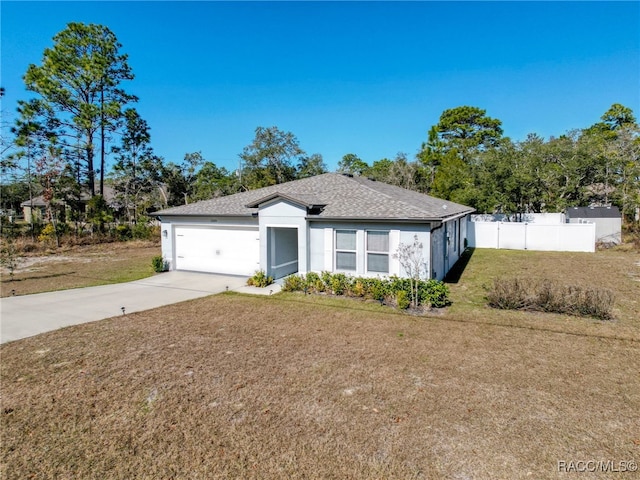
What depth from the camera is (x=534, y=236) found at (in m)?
21.3

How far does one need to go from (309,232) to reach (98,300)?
698 centimetres

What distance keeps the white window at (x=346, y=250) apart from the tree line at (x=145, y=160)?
852cm

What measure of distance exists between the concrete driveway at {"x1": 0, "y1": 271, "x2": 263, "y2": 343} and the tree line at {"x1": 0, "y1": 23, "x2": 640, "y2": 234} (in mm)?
10505

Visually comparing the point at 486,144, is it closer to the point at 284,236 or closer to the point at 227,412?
the point at 284,236

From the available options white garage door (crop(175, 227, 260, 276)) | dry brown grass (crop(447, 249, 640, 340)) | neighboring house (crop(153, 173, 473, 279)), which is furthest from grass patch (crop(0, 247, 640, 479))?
white garage door (crop(175, 227, 260, 276))

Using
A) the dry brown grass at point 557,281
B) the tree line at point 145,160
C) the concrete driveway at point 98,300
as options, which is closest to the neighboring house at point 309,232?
the concrete driveway at point 98,300

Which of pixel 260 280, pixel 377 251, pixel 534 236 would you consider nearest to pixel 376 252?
pixel 377 251

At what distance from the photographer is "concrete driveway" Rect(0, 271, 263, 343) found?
852cm

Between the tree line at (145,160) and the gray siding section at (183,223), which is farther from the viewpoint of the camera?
the tree line at (145,160)

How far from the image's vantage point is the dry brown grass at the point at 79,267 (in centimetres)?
1312

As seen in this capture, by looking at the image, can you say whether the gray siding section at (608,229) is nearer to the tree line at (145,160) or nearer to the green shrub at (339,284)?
the tree line at (145,160)

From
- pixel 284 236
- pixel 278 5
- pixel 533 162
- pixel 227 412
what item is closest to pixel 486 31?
pixel 278 5

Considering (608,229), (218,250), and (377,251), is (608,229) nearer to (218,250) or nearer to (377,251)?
(377,251)

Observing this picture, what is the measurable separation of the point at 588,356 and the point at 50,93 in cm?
3841
